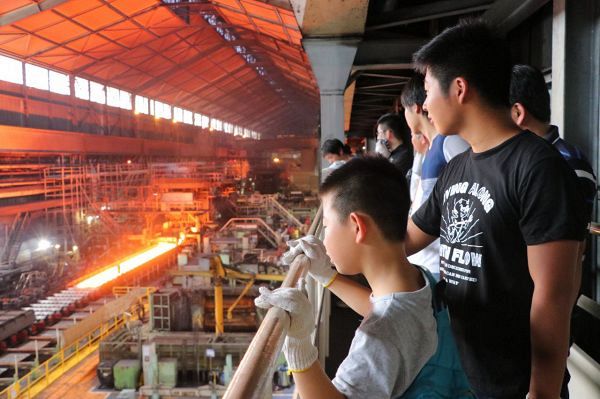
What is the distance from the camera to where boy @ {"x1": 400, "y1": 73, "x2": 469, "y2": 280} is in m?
1.87

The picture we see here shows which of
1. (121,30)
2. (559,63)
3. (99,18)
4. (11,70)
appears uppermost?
(121,30)

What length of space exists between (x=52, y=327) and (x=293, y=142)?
14.5 m

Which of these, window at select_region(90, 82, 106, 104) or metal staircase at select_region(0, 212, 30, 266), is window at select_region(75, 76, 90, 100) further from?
metal staircase at select_region(0, 212, 30, 266)

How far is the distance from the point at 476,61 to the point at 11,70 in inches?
681

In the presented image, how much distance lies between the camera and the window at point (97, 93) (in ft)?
64.7

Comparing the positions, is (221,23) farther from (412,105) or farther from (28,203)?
(412,105)

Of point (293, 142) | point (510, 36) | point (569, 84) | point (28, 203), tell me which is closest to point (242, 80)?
point (293, 142)

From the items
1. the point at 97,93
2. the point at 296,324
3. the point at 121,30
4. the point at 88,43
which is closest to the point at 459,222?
the point at 296,324

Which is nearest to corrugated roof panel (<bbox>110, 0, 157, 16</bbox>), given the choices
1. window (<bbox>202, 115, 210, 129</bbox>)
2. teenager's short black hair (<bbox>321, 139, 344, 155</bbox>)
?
teenager's short black hair (<bbox>321, 139, 344, 155</bbox>)

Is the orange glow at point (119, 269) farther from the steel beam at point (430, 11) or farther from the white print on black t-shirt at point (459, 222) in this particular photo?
the white print on black t-shirt at point (459, 222)

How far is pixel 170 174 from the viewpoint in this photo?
20.2 meters

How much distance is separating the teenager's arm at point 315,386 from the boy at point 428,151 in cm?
104

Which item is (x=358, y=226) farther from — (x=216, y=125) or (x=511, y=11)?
(x=216, y=125)

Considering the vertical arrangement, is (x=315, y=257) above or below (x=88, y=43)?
below
